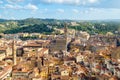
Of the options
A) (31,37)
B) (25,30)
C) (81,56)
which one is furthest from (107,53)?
(25,30)

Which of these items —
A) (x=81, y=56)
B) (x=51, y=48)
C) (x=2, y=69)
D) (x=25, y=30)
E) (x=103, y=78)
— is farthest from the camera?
(x=25, y=30)

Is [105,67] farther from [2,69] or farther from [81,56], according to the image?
[2,69]

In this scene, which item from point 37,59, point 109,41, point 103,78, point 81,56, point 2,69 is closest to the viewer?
point 103,78

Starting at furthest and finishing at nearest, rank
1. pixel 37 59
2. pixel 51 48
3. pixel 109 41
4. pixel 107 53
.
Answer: pixel 109 41, pixel 51 48, pixel 107 53, pixel 37 59

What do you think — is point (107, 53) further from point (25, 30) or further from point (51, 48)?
point (25, 30)

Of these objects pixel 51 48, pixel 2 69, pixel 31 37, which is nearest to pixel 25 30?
pixel 31 37

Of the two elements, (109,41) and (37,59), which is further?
(109,41)

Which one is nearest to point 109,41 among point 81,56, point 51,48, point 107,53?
point 51,48

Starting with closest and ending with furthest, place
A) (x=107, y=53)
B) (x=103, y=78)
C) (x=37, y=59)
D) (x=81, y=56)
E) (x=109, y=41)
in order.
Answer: (x=103, y=78) < (x=37, y=59) < (x=81, y=56) < (x=107, y=53) < (x=109, y=41)
